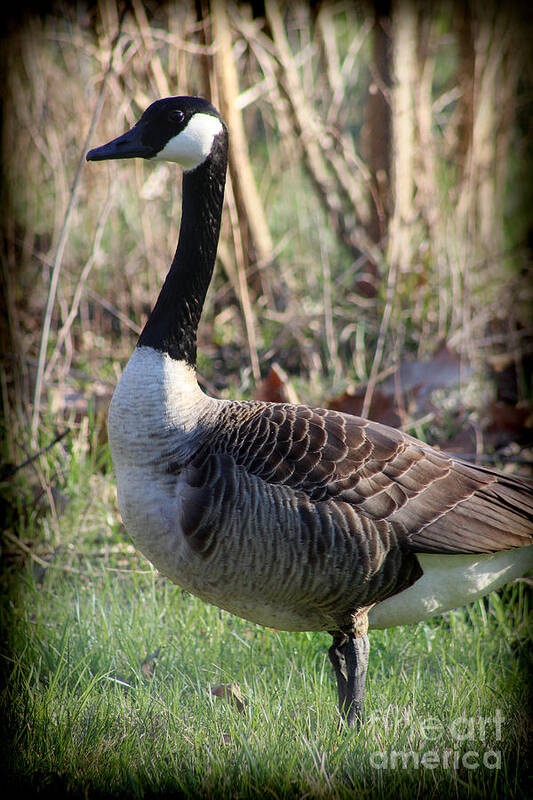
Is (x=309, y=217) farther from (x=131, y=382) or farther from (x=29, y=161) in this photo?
(x=131, y=382)

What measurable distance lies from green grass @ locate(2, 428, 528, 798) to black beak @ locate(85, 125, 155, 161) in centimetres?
188

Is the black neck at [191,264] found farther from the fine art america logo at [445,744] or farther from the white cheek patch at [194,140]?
the fine art america logo at [445,744]

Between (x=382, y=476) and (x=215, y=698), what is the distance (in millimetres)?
1023

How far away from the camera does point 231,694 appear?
3.14 m

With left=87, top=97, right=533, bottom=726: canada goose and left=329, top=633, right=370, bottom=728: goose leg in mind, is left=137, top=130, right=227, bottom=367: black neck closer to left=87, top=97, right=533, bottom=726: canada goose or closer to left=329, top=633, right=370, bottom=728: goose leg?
left=87, top=97, right=533, bottom=726: canada goose

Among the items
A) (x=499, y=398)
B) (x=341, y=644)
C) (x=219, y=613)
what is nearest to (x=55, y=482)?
(x=219, y=613)

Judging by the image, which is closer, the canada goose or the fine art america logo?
the fine art america logo

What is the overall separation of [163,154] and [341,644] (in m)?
1.97

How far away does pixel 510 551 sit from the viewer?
10.8 feet

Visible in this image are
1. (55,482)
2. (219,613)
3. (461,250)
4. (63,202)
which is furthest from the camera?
(461,250)

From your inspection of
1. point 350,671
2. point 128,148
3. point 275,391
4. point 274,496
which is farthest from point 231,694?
point 128,148

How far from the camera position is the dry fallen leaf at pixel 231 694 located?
3.11 metres

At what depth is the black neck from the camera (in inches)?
126

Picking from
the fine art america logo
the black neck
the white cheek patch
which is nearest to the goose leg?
the fine art america logo
